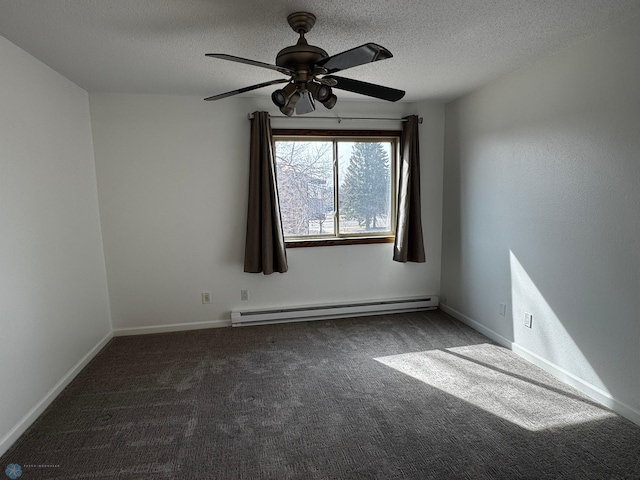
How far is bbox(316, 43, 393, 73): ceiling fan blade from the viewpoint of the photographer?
1.49 m

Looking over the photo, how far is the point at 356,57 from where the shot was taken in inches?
62.8

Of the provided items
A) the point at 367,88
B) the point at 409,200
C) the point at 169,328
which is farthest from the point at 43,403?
the point at 409,200

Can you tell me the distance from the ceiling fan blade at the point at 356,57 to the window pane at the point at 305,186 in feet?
6.36

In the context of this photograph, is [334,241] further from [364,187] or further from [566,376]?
[566,376]

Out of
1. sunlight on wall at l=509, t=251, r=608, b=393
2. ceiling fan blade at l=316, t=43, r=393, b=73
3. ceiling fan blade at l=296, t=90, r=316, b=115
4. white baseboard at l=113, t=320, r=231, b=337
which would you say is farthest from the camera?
white baseboard at l=113, t=320, r=231, b=337

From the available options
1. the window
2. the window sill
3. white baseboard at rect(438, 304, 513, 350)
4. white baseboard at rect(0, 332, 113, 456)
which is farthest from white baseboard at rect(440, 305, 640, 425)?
white baseboard at rect(0, 332, 113, 456)

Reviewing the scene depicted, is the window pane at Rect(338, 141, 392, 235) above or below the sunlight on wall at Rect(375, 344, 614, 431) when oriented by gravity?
above

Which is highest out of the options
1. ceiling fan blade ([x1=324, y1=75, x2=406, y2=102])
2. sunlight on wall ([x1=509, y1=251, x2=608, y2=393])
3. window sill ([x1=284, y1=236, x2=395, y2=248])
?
ceiling fan blade ([x1=324, y1=75, x2=406, y2=102])

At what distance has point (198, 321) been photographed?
370cm

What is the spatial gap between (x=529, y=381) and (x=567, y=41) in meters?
2.29

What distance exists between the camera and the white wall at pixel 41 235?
2.11 meters

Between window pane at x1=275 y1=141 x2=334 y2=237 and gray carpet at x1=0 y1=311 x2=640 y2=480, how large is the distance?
1.26 meters

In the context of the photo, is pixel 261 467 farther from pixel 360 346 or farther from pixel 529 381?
pixel 529 381

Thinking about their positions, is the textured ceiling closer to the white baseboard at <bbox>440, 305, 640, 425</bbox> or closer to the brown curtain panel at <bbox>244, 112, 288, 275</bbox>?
the brown curtain panel at <bbox>244, 112, 288, 275</bbox>
